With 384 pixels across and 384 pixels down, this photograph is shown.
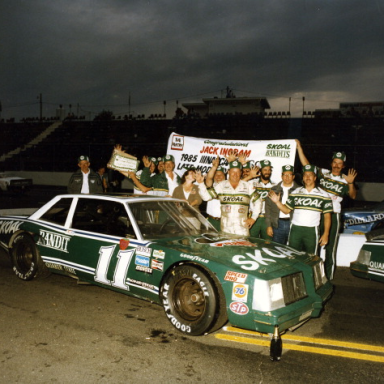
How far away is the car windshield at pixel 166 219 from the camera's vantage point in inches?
168

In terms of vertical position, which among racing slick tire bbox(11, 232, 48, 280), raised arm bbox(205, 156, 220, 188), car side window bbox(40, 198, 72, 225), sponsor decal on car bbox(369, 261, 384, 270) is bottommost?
racing slick tire bbox(11, 232, 48, 280)

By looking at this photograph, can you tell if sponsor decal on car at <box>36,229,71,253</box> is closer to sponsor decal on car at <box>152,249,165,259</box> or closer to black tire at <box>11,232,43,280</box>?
black tire at <box>11,232,43,280</box>

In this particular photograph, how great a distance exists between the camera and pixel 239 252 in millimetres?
3682

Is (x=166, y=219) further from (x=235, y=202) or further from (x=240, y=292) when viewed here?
(x=240, y=292)

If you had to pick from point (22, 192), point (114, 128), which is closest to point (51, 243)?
point (22, 192)

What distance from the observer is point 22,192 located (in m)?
21.1

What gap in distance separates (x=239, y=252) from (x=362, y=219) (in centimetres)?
503

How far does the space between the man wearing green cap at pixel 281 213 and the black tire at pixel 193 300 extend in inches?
88.1

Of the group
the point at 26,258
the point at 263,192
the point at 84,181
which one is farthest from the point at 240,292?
the point at 84,181

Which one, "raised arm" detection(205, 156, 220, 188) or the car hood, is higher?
"raised arm" detection(205, 156, 220, 188)

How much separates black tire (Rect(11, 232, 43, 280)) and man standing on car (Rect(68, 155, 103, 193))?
2.03 meters

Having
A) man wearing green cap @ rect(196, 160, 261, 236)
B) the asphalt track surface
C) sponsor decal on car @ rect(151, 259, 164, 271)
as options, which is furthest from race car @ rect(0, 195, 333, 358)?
man wearing green cap @ rect(196, 160, 261, 236)

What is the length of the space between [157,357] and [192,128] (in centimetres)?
2626

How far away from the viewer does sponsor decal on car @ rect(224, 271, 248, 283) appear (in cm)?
324
